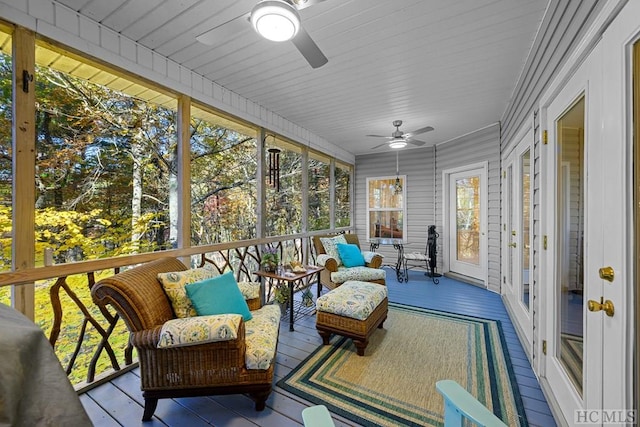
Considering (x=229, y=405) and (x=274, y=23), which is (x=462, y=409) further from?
(x=274, y=23)

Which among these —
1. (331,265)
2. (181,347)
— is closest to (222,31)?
(181,347)

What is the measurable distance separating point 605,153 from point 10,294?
3319 mm

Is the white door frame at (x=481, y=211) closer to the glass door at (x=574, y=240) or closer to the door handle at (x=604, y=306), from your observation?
the glass door at (x=574, y=240)

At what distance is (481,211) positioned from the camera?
4.64m

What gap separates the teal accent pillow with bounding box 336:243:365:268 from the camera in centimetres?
406

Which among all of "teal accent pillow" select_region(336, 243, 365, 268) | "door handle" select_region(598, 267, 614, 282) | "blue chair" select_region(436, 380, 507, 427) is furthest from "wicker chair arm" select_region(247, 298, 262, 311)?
"door handle" select_region(598, 267, 614, 282)

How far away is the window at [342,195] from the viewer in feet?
20.0

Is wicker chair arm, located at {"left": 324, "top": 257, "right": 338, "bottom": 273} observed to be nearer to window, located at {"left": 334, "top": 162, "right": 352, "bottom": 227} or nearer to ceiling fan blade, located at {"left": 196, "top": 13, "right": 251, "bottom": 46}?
window, located at {"left": 334, "top": 162, "right": 352, "bottom": 227}

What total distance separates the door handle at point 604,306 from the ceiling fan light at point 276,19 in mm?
2007

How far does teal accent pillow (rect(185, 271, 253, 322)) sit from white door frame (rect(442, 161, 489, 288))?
13.5 feet

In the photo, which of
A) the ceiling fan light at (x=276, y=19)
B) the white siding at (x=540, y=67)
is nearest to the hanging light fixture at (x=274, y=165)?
the ceiling fan light at (x=276, y=19)

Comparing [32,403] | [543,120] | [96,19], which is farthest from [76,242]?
[543,120]

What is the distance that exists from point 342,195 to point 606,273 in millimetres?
5237

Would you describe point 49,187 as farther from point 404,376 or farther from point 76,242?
point 404,376
